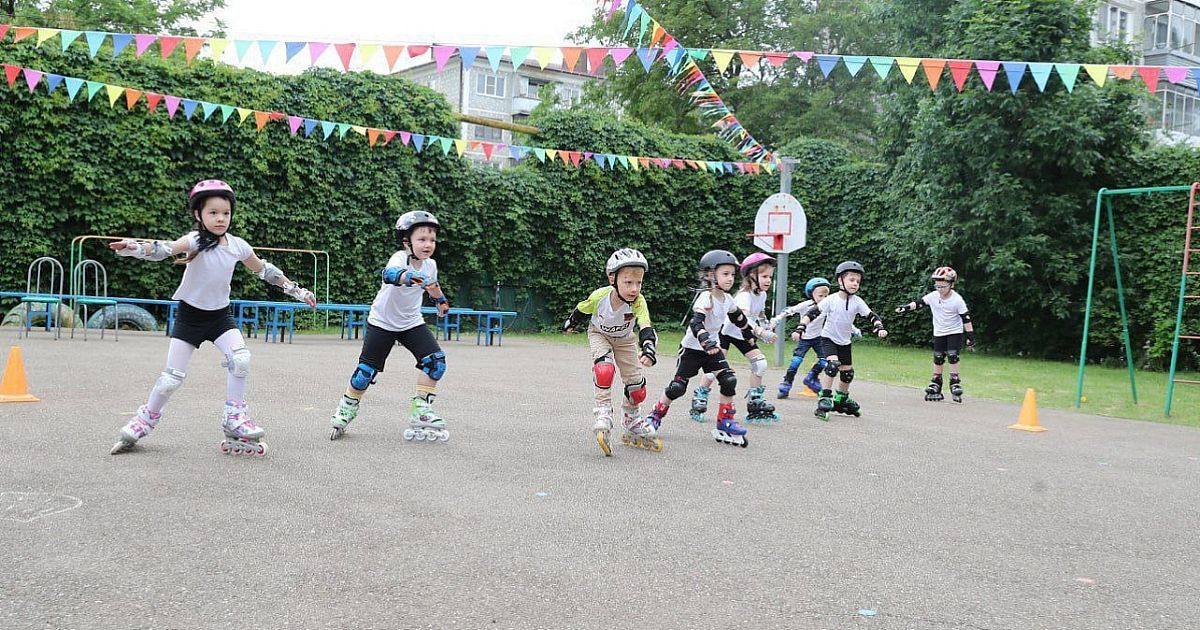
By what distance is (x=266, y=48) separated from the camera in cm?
1112

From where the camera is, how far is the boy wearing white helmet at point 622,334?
283 inches

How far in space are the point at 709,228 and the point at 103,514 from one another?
22631 mm

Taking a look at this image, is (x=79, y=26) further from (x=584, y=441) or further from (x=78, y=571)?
(x=78, y=571)

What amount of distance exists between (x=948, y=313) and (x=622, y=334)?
6488mm

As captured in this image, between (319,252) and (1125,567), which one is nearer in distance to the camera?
(1125,567)

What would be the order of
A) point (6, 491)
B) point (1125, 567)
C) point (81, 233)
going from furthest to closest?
point (81, 233) → point (6, 491) → point (1125, 567)

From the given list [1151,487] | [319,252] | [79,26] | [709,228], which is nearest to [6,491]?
[1151,487]

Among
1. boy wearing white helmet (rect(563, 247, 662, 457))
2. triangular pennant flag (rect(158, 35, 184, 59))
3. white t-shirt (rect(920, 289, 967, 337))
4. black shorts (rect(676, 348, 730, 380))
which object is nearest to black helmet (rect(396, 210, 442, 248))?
boy wearing white helmet (rect(563, 247, 662, 457))

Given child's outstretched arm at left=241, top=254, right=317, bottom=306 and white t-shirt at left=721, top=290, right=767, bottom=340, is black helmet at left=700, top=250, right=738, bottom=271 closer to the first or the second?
white t-shirt at left=721, top=290, right=767, bottom=340

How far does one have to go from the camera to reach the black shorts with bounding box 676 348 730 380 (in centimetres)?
Answer: 793

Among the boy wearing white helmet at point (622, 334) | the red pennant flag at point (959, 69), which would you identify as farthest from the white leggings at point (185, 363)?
the red pennant flag at point (959, 69)

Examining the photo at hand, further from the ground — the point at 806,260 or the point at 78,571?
the point at 806,260

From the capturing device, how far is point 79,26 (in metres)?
28.4

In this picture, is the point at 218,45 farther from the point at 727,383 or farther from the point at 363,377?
the point at 727,383
